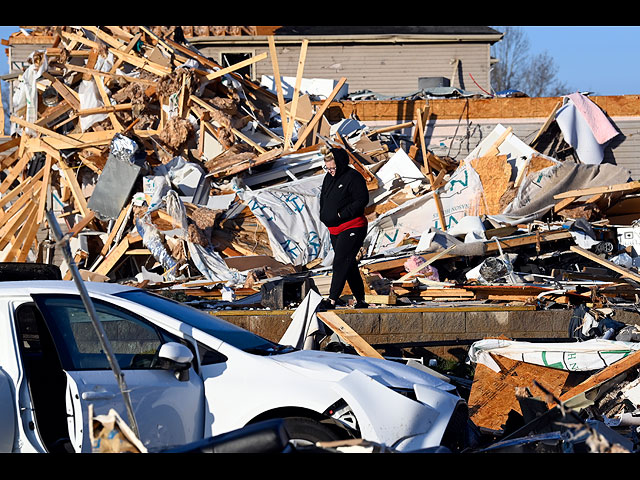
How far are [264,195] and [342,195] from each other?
168 inches

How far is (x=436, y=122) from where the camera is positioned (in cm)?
1853

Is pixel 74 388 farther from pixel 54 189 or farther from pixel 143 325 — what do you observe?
pixel 54 189

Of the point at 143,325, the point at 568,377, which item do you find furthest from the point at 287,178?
the point at 143,325

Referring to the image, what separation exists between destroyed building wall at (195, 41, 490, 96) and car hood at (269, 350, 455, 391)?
20738 mm

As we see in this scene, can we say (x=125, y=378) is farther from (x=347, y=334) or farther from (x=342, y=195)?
(x=342, y=195)

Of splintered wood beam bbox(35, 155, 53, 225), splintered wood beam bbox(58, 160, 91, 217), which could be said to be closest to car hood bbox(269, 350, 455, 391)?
splintered wood beam bbox(58, 160, 91, 217)

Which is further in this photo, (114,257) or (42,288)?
(114,257)

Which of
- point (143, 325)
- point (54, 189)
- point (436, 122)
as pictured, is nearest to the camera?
point (143, 325)

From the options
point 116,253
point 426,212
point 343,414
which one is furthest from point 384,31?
point 343,414

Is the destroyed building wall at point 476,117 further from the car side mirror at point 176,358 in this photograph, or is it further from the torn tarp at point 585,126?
the car side mirror at point 176,358

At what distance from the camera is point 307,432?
516 cm

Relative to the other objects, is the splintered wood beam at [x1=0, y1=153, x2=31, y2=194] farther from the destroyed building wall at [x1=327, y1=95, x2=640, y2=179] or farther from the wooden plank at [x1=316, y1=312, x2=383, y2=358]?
the wooden plank at [x1=316, y1=312, x2=383, y2=358]

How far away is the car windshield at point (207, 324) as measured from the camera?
566cm

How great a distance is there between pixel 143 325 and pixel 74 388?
2.16 feet
